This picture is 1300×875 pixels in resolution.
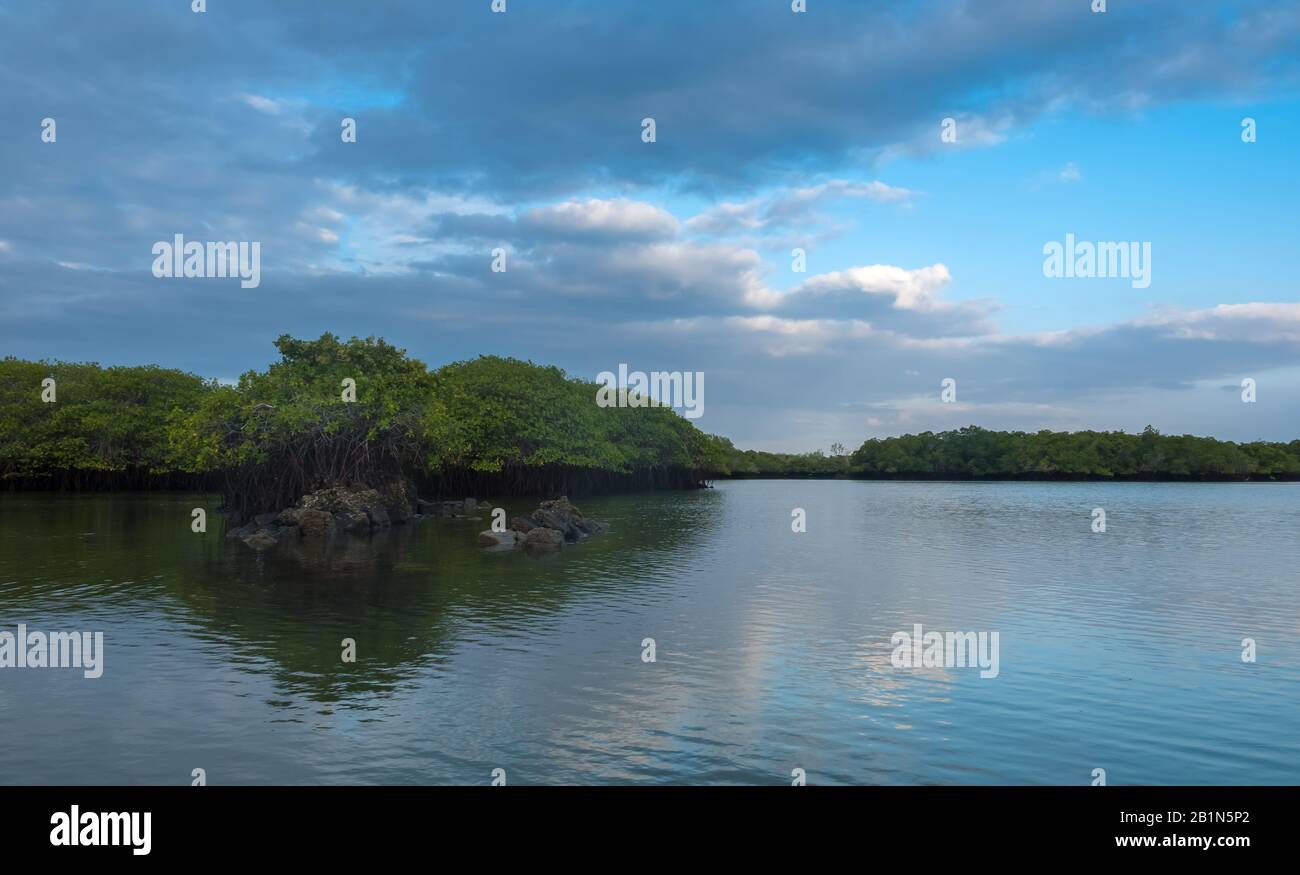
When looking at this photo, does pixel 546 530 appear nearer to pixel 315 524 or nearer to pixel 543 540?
pixel 543 540

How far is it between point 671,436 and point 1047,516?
55331mm

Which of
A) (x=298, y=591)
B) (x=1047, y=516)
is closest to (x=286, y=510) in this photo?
(x=298, y=591)

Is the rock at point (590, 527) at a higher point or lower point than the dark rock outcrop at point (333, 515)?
lower

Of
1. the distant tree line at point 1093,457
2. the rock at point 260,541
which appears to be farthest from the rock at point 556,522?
the distant tree line at point 1093,457

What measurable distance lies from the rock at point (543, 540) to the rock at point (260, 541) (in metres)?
10.5

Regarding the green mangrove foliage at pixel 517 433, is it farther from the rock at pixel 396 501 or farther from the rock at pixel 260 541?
the rock at pixel 260 541

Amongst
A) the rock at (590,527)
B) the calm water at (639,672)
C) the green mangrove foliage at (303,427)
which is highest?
the green mangrove foliage at (303,427)

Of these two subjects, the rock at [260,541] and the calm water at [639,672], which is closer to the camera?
the calm water at [639,672]

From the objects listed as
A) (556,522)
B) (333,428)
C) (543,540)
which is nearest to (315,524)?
(333,428)

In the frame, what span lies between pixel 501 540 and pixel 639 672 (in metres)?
22.4

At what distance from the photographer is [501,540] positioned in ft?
122

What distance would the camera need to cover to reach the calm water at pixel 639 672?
11.1m

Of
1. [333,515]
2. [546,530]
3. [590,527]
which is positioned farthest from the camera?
[590,527]

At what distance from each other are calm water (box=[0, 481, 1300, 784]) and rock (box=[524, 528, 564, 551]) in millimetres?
2822
